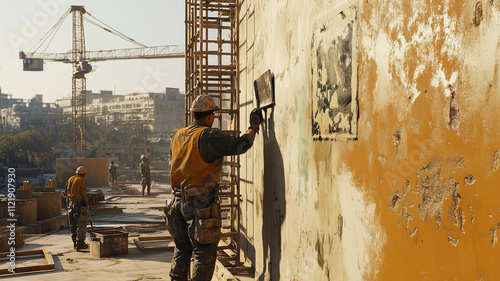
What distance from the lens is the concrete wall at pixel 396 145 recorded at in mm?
1837

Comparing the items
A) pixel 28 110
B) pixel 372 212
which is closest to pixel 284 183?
pixel 372 212

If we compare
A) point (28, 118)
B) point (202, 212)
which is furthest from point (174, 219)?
point (28, 118)

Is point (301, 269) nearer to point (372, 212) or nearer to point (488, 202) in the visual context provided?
point (372, 212)

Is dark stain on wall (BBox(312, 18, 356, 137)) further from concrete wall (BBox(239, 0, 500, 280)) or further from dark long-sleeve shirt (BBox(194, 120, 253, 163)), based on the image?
dark long-sleeve shirt (BBox(194, 120, 253, 163))

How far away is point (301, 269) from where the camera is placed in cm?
404

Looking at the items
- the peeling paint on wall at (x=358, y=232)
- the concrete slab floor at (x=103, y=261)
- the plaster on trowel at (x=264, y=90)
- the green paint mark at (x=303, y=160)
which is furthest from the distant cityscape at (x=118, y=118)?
the peeling paint on wall at (x=358, y=232)

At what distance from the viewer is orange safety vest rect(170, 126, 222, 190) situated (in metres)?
4.84

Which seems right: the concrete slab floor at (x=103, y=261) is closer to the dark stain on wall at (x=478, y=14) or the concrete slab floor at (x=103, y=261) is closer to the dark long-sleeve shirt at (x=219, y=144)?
the dark long-sleeve shirt at (x=219, y=144)

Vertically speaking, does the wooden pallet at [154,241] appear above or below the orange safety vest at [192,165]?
below

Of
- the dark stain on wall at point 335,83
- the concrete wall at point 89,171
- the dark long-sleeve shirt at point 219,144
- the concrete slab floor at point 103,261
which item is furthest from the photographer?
the concrete wall at point 89,171

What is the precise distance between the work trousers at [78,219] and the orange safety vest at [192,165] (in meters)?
4.77

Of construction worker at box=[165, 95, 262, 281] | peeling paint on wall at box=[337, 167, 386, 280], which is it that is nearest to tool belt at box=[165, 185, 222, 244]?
construction worker at box=[165, 95, 262, 281]

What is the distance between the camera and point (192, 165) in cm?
486

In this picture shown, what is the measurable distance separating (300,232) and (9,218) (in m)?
9.60
